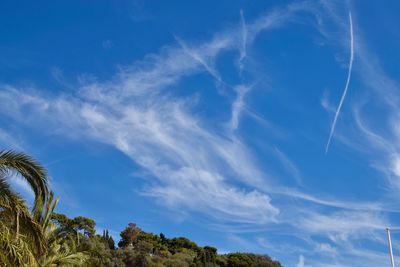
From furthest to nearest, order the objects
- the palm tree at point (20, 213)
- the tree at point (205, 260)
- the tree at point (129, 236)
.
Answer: the tree at point (129, 236) → the tree at point (205, 260) → the palm tree at point (20, 213)

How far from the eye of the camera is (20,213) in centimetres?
1145

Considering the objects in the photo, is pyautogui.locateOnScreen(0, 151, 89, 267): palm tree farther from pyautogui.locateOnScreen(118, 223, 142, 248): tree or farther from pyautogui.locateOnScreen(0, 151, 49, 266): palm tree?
pyautogui.locateOnScreen(118, 223, 142, 248): tree

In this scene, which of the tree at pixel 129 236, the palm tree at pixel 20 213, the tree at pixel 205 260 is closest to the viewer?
the palm tree at pixel 20 213

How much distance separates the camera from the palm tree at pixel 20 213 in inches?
437

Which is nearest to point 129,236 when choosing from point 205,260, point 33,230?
point 205,260

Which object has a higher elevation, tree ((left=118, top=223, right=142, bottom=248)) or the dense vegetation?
tree ((left=118, top=223, right=142, bottom=248))

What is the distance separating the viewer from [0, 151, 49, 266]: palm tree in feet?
36.4

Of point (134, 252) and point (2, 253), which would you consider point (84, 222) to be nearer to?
point (134, 252)

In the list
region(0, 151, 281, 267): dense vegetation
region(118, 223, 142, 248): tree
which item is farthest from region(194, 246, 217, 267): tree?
region(0, 151, 281, 267): dense vegetation

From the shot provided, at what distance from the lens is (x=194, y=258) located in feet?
312

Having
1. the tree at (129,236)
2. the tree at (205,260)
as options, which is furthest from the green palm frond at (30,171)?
the tree at (129,236)

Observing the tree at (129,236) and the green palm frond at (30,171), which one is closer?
the green palm frond at (30,171)

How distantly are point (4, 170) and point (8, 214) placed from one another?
3.73 feet

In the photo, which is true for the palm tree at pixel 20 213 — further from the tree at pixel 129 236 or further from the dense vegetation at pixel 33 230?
the tree at pixel 129 236
